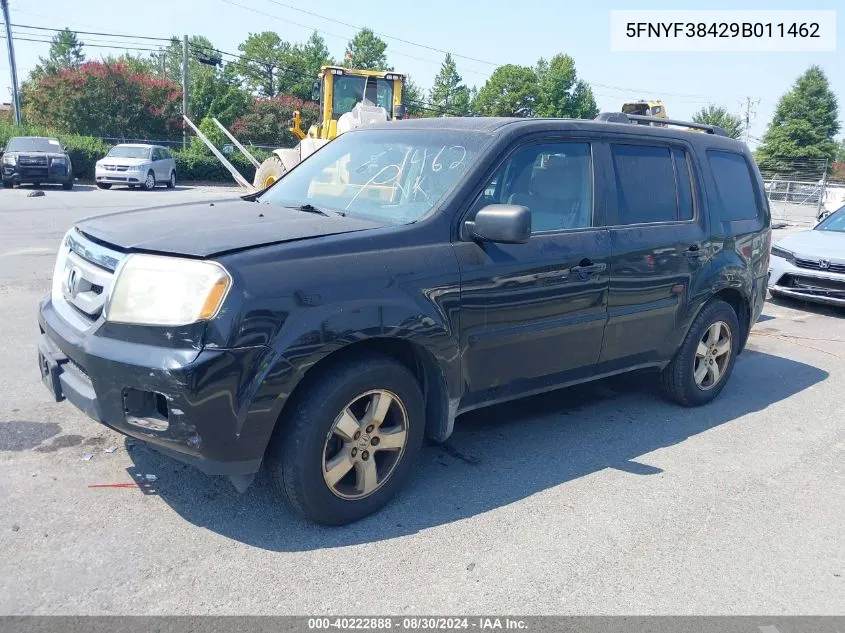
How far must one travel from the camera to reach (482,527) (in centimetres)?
360

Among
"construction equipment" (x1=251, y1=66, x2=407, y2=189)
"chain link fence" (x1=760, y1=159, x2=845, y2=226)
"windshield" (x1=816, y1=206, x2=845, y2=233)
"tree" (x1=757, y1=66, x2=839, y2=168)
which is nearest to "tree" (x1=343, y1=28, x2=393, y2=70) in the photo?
"tree" (x1=757, y1=66, x2=839, y2=168)

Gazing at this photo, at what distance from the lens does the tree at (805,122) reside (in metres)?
61.2

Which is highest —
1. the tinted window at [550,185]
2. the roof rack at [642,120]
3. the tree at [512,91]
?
the tree at [512,91]

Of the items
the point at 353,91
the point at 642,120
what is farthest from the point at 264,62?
the point at 642,120

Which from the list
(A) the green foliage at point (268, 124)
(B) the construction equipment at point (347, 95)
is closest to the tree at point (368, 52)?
(A) the green foliage at point (268, 124)

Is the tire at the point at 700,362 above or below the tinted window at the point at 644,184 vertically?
below

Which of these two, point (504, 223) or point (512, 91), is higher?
point (512, 91)

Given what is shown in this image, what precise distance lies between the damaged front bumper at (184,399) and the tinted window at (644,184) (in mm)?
2663

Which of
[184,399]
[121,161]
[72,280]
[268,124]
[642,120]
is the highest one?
[268,124]

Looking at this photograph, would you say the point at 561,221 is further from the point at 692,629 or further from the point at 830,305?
the point at 830,305

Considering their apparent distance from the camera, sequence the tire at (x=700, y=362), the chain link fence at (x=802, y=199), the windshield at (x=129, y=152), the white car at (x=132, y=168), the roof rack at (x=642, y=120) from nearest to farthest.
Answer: the roof rack at (x=642, y=120) → the tire at (x=700, y=362) → the white car at (x=132, y=168) → the windshield at (x=129, y=152) → the chain link fence at (x=802, y=199)

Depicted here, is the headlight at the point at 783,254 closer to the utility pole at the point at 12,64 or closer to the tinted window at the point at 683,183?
the tinted window at the point at 683,183

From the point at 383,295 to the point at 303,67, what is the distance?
7053 centimetres

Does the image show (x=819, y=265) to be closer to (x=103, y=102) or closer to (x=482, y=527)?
(x=482, y=527)
